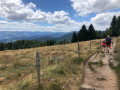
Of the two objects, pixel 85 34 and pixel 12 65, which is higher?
pixel 85 34

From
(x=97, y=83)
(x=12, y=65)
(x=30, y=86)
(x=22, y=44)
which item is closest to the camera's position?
(x=30, y=86)

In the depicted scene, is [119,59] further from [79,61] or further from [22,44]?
[22,44]

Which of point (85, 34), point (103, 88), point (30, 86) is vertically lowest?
point (103, 88)

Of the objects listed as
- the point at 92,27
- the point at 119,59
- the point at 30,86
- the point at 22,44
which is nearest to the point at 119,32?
the point at 92,27

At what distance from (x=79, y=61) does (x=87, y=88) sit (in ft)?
12.6

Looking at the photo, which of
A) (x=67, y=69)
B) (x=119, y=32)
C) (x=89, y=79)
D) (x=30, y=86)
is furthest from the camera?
(x=119, y=32)

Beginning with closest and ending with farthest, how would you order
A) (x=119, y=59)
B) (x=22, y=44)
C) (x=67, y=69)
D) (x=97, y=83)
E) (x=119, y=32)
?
(x=97, y=83) < (x=67, y=69) < (x=119, y=59) < (x=119, y=32) < (x=22, y=44)

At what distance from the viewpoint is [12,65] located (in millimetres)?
8852

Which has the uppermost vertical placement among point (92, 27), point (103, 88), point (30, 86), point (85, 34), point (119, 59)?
point (92, 27)

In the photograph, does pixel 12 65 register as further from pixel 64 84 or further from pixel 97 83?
pixel 97 83

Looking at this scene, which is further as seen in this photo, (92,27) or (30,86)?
(92,27)

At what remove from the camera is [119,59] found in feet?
27.0

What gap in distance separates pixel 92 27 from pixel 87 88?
191ft

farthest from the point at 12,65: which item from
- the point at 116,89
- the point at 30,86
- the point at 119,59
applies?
the point at 119,59
